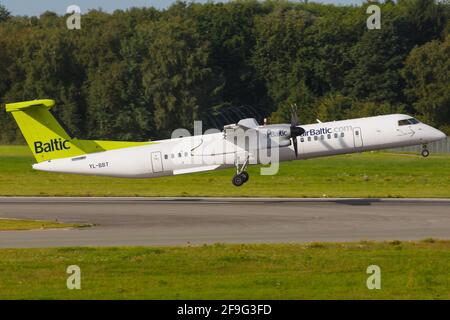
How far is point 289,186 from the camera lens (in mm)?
→ 58906

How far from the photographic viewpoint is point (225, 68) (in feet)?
377

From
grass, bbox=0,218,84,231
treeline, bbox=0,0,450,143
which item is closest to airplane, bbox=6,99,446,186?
grass, bbox=0,218,84,231

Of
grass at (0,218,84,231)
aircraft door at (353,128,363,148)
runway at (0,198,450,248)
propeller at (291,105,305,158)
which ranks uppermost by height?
propeller at (291,105,305,158)

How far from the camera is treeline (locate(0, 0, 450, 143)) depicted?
102 meters

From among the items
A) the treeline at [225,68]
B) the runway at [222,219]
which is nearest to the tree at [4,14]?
the treeline at [225,68]

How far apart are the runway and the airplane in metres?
1.99

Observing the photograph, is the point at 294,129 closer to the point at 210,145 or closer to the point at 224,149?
the point at 224,149

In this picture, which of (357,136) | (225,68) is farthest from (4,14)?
(357,136)

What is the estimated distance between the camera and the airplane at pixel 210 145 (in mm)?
46312

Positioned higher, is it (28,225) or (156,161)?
(156,161)

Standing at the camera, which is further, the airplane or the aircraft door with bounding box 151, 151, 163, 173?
the aircraft door with bounding box 151, 151, 163, 173

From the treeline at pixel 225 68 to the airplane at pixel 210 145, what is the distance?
47657mm

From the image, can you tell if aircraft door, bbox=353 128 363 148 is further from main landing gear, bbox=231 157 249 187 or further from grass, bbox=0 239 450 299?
grass, bbox=0 239 450 299

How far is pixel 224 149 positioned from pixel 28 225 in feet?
42.4
